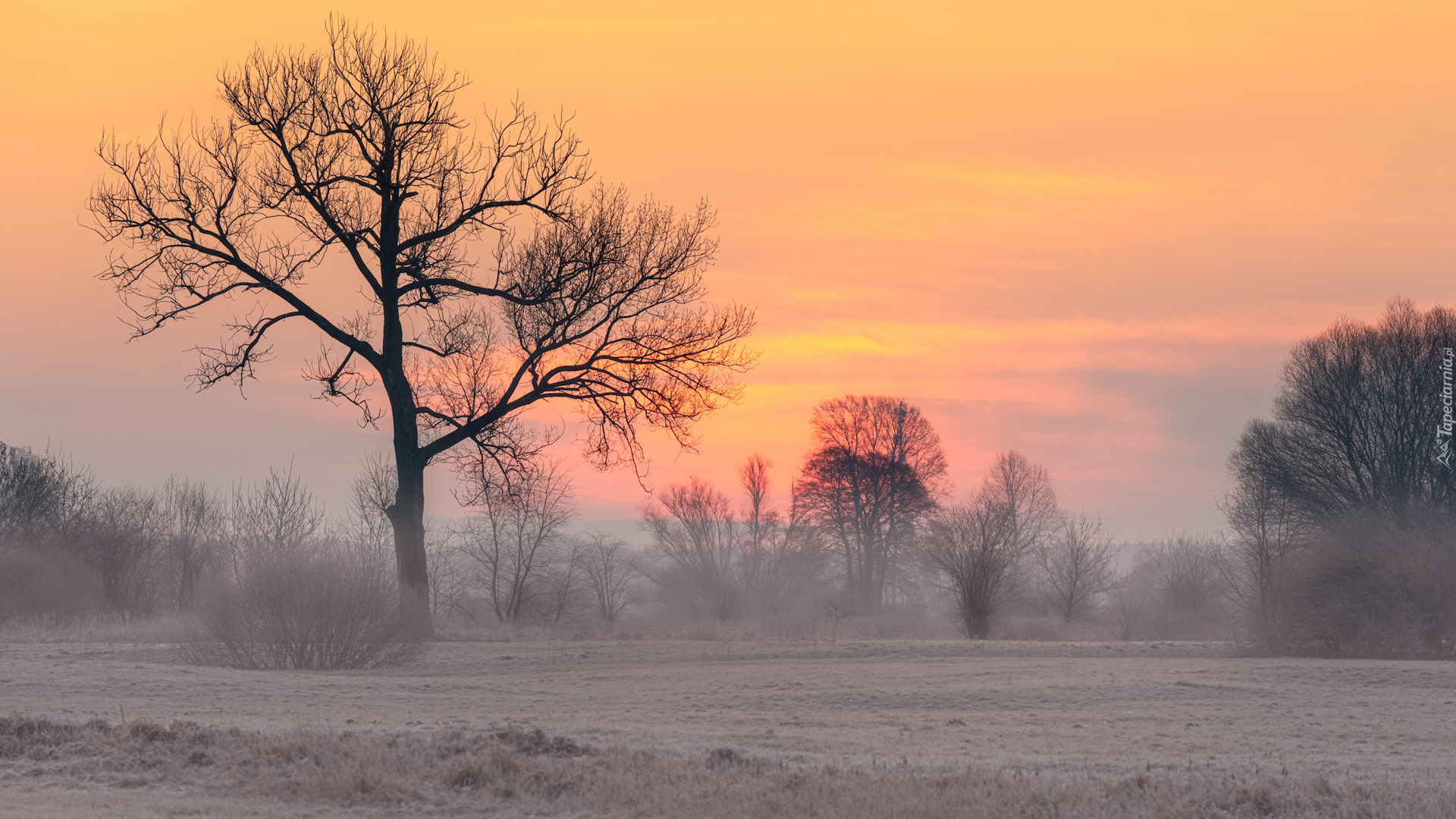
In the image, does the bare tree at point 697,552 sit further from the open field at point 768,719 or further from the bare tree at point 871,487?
the open field at point 768,719

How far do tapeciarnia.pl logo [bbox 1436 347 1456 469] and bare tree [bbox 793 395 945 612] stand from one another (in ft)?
81.7

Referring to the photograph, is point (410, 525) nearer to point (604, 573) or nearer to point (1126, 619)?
point (1126, 619)

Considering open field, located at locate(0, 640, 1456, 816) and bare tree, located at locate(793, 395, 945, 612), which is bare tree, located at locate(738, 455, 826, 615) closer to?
bare tree, located at locate(793, 395, 945, 612)

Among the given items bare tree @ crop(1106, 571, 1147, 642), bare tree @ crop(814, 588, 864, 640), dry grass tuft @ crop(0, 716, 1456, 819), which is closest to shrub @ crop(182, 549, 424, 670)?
dry grass tuft @ crop(0, 716, 1456, 819)

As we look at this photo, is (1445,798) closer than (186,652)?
Yes

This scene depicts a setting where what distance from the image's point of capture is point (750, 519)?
242 ft

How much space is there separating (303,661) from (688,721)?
9.91 metres

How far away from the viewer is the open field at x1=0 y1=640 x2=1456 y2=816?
394 inches

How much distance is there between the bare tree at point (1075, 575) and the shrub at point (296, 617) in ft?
125

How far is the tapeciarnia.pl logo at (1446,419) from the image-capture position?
46.0m

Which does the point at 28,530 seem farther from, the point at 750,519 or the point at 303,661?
the point at 750,519

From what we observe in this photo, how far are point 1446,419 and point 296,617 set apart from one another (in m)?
45.1

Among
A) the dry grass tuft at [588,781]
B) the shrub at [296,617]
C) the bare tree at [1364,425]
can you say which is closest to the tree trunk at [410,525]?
the shrub at [296,617]

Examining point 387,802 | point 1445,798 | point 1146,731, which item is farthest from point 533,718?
point 1445,798
